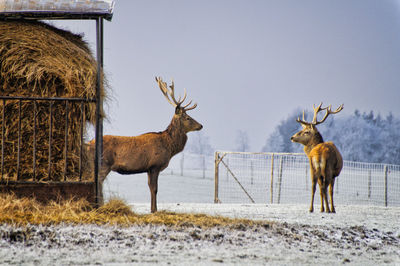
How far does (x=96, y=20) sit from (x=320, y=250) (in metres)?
4.14

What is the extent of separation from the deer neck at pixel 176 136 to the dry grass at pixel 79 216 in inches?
71.3

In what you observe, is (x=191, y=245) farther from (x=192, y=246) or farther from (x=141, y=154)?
(x=141, y=154)

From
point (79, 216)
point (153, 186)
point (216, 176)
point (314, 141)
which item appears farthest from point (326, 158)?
point (79, 216)

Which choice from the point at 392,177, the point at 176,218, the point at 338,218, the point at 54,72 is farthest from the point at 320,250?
the point at 392,177

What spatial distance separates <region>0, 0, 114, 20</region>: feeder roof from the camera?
6.59 m

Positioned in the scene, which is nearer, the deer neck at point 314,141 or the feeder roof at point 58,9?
the feeder roof at point 58,9

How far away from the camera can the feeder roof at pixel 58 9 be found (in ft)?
21.6

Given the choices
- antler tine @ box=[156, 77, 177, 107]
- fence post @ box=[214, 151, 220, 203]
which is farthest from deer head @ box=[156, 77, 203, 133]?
fence post @ box=[214, 151, 220, 203]

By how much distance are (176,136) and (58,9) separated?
2.86m

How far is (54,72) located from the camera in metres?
6.63

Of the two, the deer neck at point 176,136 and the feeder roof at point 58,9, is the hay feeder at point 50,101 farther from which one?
the deer neck at point 176,136

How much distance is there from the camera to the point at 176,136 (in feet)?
27.2

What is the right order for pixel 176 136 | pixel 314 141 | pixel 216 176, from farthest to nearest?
1. pixel 216 176
2. pixel 314 141
3. pixel 176 136

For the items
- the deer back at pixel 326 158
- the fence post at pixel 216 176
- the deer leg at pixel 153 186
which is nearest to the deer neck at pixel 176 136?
the deer leg at pixel 153 186
